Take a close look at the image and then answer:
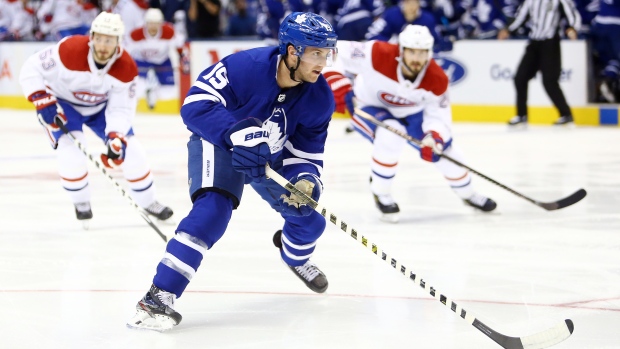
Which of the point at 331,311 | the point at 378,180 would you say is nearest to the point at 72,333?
the point at 331,311

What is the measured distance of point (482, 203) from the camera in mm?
5680

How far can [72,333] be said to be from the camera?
10.5 ft

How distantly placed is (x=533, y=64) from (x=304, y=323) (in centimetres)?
687

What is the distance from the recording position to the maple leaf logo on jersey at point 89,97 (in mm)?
5273

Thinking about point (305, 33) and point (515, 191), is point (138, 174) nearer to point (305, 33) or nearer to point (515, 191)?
point (515, 191)

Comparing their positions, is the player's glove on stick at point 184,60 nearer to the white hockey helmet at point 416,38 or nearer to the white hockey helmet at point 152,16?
the white hockey helmet at point 152,16

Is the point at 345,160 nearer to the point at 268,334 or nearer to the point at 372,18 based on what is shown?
the point at 372,18

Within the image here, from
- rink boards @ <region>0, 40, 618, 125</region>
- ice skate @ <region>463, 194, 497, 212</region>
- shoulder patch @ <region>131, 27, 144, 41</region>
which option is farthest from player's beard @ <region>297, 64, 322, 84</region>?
shoulder patch @ <region>131, 27, 144, 41</region>

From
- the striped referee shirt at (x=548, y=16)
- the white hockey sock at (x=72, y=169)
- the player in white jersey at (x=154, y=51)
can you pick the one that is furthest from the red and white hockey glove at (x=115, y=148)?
the player in white jersey at (x=154, y=51)

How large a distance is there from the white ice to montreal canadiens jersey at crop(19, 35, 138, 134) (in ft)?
1.81

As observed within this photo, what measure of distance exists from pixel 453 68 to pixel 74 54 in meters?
6.06

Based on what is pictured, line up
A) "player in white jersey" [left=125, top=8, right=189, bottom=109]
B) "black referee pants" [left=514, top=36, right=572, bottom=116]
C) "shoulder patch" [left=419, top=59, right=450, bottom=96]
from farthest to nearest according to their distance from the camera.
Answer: "player in white jersey" [left=125, top=8, right=189, bottom=109]
"black referee pants" [left=514, top=36, right=572, bottom=116]
"shoulder patch" [left=419, top=59, right=450, bottom=96]

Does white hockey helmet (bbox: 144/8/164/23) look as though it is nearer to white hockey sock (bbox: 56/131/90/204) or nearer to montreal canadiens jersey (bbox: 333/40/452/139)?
montreal canadiens jersey (bbox: 333/40/452/139)

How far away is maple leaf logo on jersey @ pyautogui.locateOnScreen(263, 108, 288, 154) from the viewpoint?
3385mm
